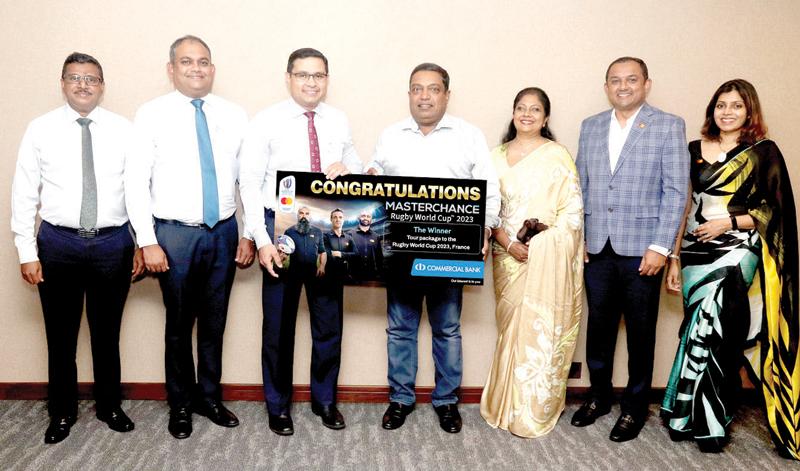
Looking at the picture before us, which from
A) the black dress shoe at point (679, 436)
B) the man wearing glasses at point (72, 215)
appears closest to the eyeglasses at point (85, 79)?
the man wearing glasses at point (72, 215)

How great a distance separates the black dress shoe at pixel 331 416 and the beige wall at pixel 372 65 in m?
0.31

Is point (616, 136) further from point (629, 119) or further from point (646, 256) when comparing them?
point (646, 256)

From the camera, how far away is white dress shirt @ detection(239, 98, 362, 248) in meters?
2.42

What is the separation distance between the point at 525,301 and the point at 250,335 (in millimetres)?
1335

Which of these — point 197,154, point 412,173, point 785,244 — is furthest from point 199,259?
point 785,244

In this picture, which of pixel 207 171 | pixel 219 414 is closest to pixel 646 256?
pixel 207 171

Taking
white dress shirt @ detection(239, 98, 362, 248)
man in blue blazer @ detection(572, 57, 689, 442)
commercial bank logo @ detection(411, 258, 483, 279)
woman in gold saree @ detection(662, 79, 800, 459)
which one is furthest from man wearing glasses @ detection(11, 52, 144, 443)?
woman in gold saree @ detection(662, 79, 800, 459)

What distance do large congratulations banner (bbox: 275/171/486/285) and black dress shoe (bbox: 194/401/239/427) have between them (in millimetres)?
852

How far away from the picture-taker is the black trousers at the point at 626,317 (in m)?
2.58

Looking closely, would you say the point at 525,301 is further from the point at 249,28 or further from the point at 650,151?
the point at 249,28

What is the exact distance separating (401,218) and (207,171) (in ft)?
2.67

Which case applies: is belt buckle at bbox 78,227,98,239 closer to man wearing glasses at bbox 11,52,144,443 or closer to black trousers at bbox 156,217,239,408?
man wearing glasses at bbox 11,52,144,443

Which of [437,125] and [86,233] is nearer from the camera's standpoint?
[86,233]

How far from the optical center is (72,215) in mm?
2346
